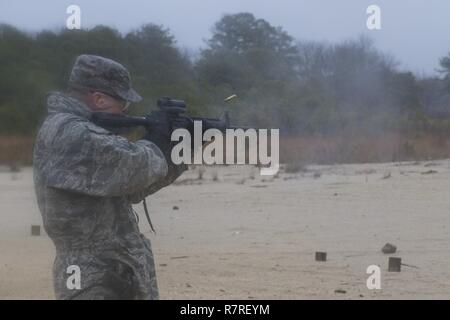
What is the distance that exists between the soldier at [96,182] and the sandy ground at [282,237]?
313cm

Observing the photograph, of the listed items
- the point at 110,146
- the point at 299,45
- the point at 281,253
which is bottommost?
the point at 281,253

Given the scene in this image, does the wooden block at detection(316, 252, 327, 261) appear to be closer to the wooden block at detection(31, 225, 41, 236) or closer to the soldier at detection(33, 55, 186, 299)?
the wooden block at detection(31, 225, 41, 236)

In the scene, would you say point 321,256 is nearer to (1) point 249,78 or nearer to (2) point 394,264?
(2) point 394,264

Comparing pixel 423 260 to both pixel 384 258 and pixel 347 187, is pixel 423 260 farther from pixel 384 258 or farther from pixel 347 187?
pixel 347 187

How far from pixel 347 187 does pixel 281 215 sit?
3230mm

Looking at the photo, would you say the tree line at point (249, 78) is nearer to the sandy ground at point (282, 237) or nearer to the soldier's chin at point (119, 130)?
the sandy ground at point (282, 237)

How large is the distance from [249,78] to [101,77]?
684 inches

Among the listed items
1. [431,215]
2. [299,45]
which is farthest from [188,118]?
[299,45]

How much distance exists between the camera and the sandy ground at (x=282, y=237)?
7930 mm

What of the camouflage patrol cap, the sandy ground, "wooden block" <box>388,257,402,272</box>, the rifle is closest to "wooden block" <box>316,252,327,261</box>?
the sandy ground

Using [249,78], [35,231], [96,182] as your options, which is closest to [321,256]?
[35,231]

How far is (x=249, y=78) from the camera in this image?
848 inches

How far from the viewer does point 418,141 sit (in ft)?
82.1

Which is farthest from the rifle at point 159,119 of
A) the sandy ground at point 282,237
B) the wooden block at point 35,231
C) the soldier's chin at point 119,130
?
the wooden block at point 35,231
